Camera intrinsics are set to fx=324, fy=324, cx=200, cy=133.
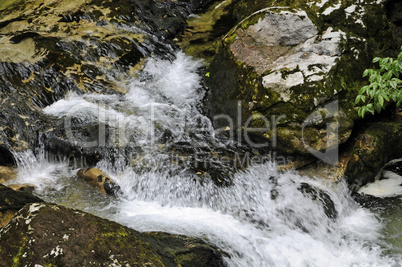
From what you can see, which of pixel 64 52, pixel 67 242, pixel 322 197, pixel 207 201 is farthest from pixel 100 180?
pixel 64 52

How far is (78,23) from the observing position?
8.17 meters

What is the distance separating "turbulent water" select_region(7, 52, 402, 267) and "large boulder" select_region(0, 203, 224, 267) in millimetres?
1432

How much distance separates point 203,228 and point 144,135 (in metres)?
2.32

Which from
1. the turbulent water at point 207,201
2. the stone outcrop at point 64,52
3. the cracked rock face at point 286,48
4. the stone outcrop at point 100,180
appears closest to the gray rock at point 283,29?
the cracked rock face at point 286,48

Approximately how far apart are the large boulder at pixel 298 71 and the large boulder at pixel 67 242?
3.52m

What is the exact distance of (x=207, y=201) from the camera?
475 cm

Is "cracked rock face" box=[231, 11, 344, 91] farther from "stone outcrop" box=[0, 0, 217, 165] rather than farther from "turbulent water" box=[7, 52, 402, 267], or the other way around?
"stone outcrop" box=[0, 0, 217, 165]

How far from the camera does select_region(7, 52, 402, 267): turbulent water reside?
4.12m

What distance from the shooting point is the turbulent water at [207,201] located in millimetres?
4117

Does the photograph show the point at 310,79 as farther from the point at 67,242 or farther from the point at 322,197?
the point at 67,242

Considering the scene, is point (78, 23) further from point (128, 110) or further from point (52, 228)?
point (52, 228)

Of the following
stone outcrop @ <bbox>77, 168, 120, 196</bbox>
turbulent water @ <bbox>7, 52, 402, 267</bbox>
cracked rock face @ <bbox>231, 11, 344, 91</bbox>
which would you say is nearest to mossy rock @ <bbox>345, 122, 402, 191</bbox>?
turbulent water @ <bbox>7, 52, 402, 267</bbox>

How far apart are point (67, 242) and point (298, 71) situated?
14.7 feet

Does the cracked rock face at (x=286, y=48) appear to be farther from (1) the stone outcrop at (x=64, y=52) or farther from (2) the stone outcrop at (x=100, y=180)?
(2) the stone outcrop at (x=100, y=180)
